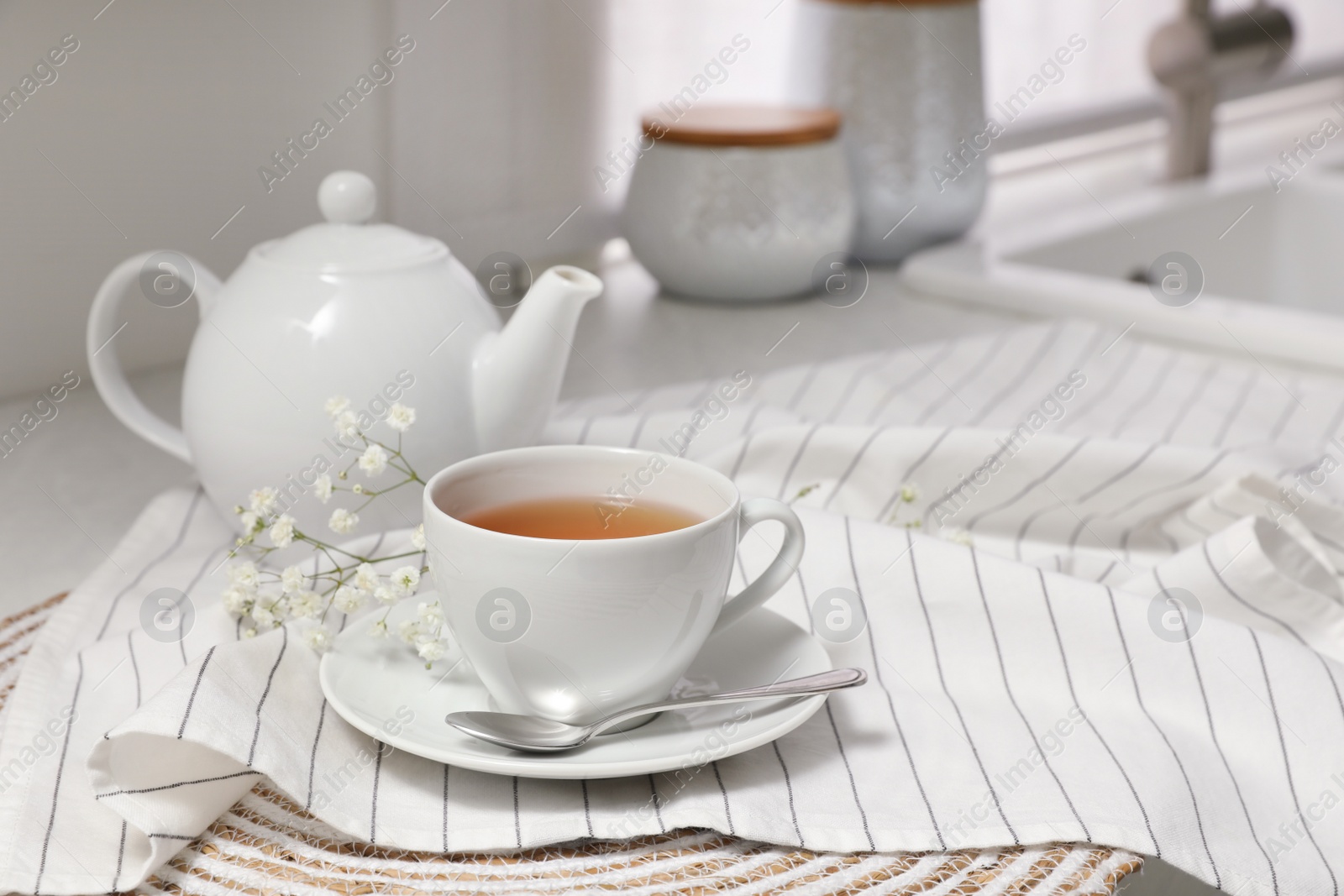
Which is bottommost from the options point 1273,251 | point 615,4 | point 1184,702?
point 1273,251

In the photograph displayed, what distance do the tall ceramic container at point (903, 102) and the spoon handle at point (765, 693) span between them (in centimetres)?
93

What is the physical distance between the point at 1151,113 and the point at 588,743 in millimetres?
1786

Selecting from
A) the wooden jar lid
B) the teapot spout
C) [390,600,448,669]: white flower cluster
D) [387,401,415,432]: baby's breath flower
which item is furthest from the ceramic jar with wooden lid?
[390,600,448,669]: white flower cluster

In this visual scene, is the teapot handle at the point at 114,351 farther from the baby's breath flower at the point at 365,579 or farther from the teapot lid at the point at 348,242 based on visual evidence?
the baby's breath flower at the point at 365,579

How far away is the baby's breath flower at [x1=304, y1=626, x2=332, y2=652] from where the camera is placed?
1.58ft

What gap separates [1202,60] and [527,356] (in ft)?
3.79

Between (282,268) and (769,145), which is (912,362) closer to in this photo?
(769,145)

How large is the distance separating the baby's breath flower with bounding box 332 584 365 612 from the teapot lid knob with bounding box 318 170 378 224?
22 cm

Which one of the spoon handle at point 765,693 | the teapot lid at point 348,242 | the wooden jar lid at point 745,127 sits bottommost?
the spoon handle at point 765,693

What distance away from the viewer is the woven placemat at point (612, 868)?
401 millimetres

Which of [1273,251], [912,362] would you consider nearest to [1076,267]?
[1273,251]

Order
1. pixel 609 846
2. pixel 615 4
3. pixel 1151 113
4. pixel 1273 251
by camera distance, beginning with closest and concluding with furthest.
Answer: pixel 609 846 → pixel 615 4 → pixel 1273 251 → pixel 1151 113

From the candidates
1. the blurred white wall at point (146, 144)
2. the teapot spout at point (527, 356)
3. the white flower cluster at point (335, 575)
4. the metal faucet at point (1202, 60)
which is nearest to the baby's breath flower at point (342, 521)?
the white flower cluster at point (335, 575)

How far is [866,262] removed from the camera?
1353 mm
